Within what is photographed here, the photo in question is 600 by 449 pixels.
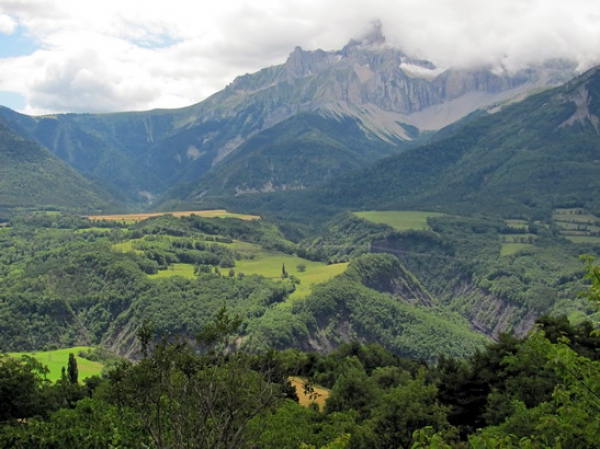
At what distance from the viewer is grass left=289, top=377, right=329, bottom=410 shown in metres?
89.9

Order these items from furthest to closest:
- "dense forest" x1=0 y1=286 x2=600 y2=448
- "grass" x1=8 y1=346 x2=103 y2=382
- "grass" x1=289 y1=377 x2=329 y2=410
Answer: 1. "grass" x1=8 y1=346 x2=103 y2=382
2. "grass" x1=289 y1=377 x2=329 y2=410
3. "dense forest" x1=0 y1=286 x2=600 y2=448

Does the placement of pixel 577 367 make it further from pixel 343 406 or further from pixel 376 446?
pixel 343 406

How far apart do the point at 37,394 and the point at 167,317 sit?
432 ft

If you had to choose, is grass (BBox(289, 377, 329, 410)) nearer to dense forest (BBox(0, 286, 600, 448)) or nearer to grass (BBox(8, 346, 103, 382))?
dense forest (BBox(0, 286, 600, 448))

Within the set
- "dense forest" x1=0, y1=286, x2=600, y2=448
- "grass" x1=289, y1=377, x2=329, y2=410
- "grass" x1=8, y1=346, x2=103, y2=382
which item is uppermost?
"dense forest" x1=0, y1=286, x2=600, y2=448

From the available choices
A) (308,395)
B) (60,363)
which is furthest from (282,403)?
(60,363)

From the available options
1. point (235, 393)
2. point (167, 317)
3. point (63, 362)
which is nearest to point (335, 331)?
point (167, 317)

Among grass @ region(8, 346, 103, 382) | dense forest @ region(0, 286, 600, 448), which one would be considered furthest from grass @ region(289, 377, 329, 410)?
grass @ region(8, 346, 103, 382)

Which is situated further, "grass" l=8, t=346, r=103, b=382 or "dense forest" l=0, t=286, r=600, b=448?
"grass" l=8, t=346, r=103, b=382

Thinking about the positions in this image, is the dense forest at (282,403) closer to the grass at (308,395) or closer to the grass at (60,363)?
the grass at (308,395)

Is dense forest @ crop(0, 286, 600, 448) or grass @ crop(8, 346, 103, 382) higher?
dense forest @ crop(0, 286, 600, 448)

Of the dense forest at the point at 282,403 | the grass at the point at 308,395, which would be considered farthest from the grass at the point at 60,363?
the dense forest at the point at 282,403

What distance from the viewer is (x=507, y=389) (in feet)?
189

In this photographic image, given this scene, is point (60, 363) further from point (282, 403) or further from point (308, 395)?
point (282, 403)
